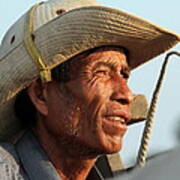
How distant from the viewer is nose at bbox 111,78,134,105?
1.85 meters

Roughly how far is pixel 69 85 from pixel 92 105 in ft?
0.36

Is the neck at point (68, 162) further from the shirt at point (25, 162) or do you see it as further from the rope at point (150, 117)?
the rope at point (150, 117)

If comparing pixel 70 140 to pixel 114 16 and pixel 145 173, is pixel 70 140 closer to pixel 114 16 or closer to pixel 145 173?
pixel 114 16

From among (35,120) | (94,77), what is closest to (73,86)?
(94,77)

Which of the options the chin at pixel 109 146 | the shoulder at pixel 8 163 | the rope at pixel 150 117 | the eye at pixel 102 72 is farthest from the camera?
the rope at pixel 150 117

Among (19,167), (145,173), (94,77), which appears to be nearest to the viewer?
(145,173)

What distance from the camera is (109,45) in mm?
1911

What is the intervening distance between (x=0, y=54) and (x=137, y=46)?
490 mm

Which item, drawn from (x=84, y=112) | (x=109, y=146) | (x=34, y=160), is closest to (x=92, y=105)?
(x=84, y=112)

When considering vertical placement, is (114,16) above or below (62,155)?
above

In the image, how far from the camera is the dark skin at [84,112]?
1.83 meters

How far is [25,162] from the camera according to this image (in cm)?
183

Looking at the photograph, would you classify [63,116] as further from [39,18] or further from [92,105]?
[39,18]

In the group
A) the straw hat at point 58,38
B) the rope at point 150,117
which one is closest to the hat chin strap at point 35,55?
the straw hat at point 58,38
